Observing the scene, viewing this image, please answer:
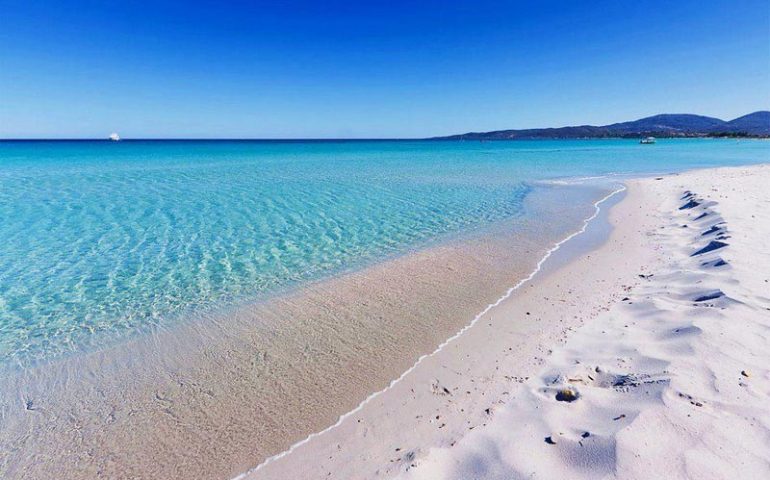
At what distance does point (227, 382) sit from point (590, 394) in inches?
165

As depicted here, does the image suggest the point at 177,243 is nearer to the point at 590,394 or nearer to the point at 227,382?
the point at 227,382

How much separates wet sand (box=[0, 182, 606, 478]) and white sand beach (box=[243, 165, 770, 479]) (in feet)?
1.41

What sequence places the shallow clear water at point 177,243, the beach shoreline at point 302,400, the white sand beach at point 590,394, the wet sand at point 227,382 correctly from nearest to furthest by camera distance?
1. the white sand beach at point 590,394
2. the beach shoreline at point 302,400
3. the wet sand at point 227,382
4. the shallow clear water at point 177,243

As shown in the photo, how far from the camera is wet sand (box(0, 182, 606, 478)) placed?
3951 mm

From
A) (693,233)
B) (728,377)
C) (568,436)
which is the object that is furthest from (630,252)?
(568,436)

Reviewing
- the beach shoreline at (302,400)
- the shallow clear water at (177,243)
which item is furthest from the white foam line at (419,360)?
the shallow clear water at (177,243)

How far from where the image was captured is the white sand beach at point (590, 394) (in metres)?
3.11

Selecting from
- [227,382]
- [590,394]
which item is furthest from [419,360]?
[227,382]

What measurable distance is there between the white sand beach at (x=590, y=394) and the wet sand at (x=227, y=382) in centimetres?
43

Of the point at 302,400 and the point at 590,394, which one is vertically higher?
the point at 590,394

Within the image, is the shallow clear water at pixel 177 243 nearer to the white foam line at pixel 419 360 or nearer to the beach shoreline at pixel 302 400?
the beach shoreline at pixel 302 400

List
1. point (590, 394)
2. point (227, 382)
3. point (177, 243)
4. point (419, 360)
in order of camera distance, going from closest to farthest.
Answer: point (590, 394)
point (227, 382)
point (419, 360)
point (177, 243)

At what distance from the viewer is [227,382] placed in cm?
506

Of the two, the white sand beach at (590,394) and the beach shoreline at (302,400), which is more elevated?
the white sand beach at (590,394)
